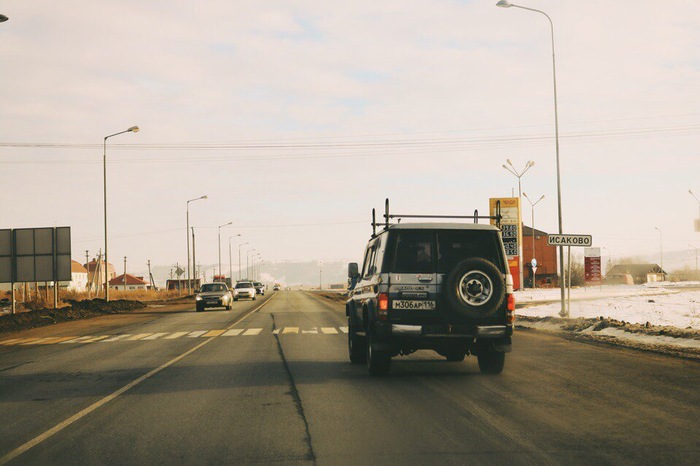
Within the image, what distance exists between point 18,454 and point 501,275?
7180 mm

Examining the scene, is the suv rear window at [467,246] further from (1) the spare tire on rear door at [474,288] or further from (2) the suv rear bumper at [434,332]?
(2) the suv rear bumper at [434,332]

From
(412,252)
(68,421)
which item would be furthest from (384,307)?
(68,421)

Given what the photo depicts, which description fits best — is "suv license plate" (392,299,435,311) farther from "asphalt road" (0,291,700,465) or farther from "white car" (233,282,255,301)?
"white car" (233,282,255,301)

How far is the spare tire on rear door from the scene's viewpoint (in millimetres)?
11328

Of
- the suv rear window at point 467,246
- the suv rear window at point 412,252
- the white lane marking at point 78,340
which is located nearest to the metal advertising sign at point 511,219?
the white lane marking at point 78,340

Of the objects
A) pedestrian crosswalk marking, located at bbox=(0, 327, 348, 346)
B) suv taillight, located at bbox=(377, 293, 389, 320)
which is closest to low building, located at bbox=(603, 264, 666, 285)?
pedestrian crosswalk marking, located at bbox=(0, 327, 348, 346)

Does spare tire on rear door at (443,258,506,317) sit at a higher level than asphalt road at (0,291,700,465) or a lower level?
higher

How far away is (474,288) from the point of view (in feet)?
37.4

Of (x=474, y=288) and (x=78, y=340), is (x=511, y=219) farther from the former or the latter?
(x=474, y=288)

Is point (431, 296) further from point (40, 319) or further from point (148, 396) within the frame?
Result: point (40, 319)

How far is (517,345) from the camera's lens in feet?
58.3

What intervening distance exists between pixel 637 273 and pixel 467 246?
150m

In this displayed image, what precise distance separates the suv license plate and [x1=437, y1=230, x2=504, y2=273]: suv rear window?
2.38 feet

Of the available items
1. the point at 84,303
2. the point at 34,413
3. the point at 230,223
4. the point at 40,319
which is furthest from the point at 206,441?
the point at 230,223
